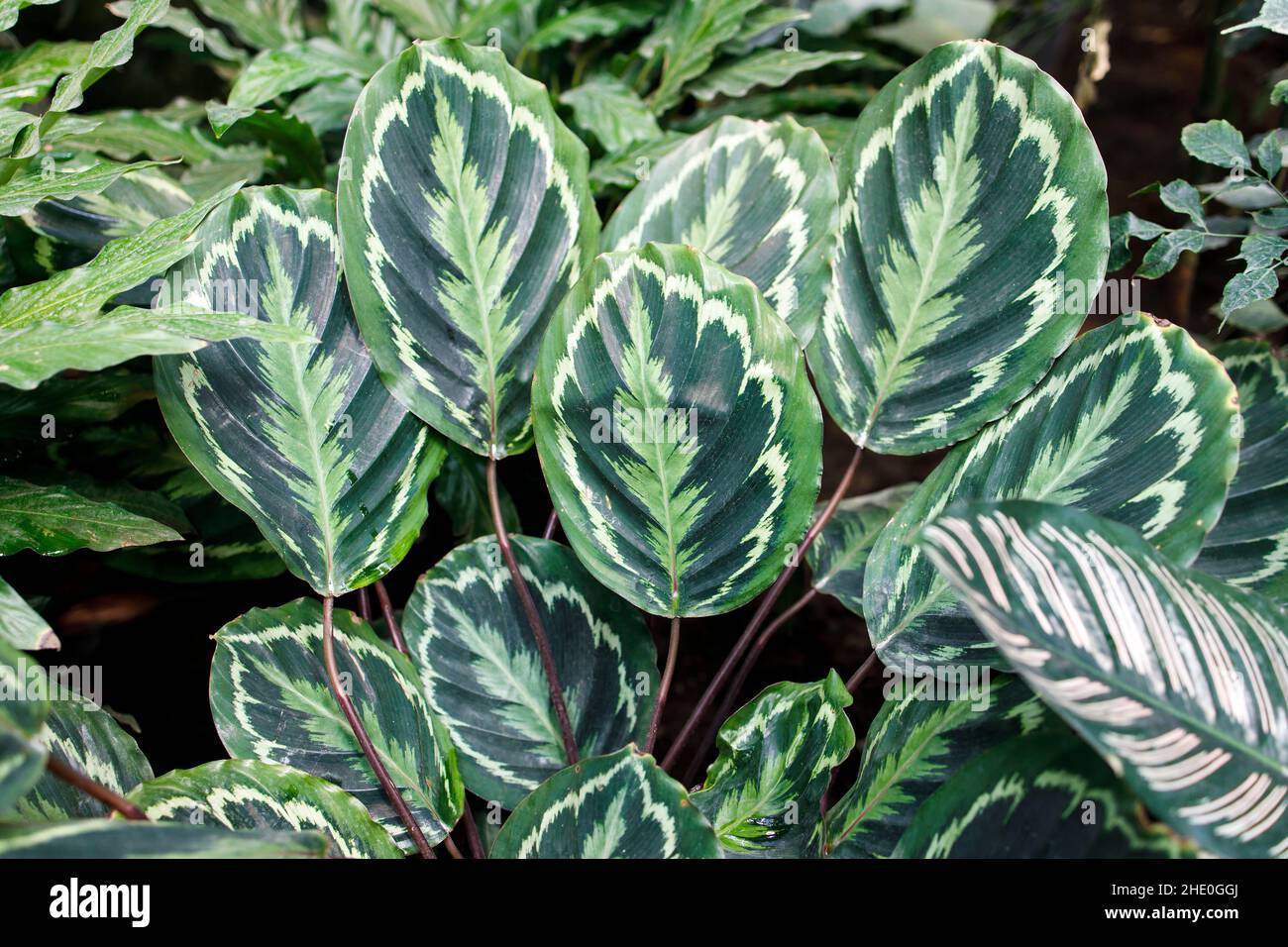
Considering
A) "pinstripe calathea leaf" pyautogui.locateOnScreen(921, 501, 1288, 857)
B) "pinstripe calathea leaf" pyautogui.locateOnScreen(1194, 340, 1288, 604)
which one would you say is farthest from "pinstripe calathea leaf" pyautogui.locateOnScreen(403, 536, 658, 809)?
"pinstripe calathea leaf" pyautogui.locateOnScreen(1194, 340, 1288, 604)

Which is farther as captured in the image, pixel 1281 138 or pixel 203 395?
pixel 1281 138

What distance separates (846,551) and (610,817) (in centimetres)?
39

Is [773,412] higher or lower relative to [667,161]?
lower

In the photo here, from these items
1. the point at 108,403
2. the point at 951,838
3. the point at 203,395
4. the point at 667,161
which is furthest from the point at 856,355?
the point at 108,403

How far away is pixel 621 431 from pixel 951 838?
0.37 meters

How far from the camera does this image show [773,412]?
0.74 m

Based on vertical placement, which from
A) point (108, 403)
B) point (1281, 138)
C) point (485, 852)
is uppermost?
point (1281, 138)

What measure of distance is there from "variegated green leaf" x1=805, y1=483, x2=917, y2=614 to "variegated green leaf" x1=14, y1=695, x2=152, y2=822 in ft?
2.00

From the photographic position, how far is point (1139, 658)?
574mm

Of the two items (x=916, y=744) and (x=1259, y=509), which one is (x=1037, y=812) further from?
(x=1259, y=509)

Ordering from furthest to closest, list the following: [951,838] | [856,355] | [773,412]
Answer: [856,355]
[773,412]
[951,838]

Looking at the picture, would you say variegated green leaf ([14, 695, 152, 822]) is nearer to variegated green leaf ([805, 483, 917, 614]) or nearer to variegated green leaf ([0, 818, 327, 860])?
variegated green leaf ([0, 818, 327, 860])

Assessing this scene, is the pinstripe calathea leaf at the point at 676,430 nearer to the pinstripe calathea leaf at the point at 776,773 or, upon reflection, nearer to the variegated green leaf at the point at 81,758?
the pinstripe calathea leaf at the point at 776,773
